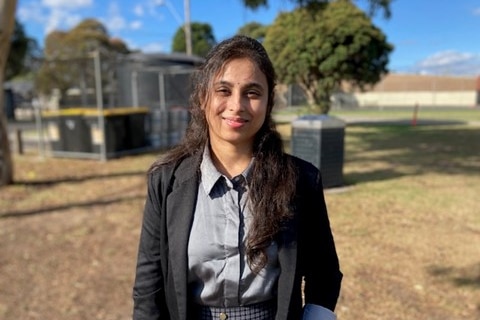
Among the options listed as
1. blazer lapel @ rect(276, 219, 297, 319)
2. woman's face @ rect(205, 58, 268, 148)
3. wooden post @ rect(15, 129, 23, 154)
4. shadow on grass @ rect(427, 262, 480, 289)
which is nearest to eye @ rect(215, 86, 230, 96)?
woman's face @ rect(205, 58, 268, 148)

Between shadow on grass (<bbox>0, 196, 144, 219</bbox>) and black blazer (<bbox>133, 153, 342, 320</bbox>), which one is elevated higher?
black blazer (<bbox>133, 153, 342, 320</bbox>)

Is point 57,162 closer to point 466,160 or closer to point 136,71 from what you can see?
point 136,71

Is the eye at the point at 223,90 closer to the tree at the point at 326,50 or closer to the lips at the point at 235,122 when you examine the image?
the lips at the point at 235,122

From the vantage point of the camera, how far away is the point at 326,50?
14.8m

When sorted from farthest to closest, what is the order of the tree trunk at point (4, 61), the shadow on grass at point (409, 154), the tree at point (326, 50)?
the tree at point (326, 50), the shadow on grass at point (409, 154), the tree trunk at point (4, 61)

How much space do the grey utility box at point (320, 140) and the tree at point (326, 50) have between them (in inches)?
294

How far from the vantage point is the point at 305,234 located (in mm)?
1646

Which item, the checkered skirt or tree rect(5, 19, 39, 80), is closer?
the checkered skirt

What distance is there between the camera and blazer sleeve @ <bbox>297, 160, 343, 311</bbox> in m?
1.63

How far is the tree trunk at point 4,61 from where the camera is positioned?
686cm

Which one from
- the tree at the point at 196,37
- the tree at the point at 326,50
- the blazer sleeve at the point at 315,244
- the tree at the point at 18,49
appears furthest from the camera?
the tree at the point at 196,37

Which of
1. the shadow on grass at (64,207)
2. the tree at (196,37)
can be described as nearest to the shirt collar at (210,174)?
the shadow on grass at (64,207)

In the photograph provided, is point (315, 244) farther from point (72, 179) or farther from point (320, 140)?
point (72, 179)

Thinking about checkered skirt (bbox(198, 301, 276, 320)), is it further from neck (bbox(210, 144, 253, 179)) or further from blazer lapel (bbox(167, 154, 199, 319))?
neck (bbox(210, 144, 253, 179))
